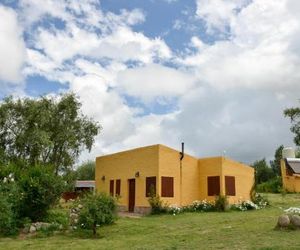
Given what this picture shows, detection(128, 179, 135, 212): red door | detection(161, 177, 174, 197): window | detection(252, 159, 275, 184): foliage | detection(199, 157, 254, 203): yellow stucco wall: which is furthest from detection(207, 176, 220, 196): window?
detection(252, 159, 275, 184): foliage

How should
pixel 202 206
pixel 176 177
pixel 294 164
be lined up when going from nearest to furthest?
pixel 202 206, pixel 176 177, pixel 294 164

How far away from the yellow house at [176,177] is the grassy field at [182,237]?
6530mm

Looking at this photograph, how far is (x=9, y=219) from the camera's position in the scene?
1695 centimetres

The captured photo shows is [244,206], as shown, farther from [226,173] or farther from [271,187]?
[271,187]

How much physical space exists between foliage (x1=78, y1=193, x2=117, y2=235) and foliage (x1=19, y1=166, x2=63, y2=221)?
1675 mm

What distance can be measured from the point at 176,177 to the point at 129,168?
3.54 metres

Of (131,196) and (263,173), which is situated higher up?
(263,173)

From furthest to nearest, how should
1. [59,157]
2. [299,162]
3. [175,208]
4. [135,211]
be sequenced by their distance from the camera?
[299,162] → [59,157] → [135,211] → [175,208]

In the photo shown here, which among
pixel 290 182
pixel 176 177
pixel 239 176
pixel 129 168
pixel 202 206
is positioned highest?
pixel 129 168

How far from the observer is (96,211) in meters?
16.8

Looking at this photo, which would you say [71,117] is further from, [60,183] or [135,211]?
[60,183]

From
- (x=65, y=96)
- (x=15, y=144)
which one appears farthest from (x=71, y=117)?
(x=15, y=144)

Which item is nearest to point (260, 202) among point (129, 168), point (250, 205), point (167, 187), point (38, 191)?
point (250, 205)

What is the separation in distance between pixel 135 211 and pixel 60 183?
29.2 feet
